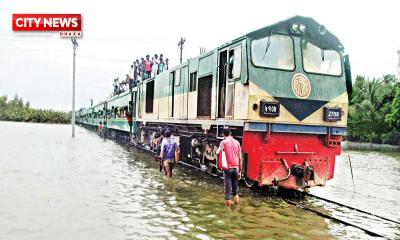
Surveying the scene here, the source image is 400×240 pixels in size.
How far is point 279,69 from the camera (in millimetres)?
9977

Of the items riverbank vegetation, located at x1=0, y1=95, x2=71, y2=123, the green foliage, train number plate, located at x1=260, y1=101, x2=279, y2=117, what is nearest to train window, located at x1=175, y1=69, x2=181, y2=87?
train number plate, located at x1=260, y1=101, x2=279, y2=117

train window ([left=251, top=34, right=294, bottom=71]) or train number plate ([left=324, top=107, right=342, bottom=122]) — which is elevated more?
train window ([left=251, top=34, right=294, bottom=71])

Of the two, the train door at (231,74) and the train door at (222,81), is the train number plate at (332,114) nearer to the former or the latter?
the train door at (231,74)

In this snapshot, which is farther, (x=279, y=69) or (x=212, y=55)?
(x=212, y=55)

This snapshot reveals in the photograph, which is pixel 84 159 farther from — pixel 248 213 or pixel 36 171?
pixel 248 213

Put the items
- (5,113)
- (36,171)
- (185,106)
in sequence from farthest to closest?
1. (5,113)
2. (185,106)
3. (36,171)

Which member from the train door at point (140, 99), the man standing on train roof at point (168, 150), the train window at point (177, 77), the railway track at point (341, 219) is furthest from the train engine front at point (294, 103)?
the train door at point (140, 99)

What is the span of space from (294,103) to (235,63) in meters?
1.69

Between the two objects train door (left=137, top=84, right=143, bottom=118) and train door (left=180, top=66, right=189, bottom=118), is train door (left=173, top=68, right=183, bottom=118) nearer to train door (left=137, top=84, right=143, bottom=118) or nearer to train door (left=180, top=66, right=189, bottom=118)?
train door (left=180, top=66, right=189, bottom=118)

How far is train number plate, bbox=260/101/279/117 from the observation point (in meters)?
9.53

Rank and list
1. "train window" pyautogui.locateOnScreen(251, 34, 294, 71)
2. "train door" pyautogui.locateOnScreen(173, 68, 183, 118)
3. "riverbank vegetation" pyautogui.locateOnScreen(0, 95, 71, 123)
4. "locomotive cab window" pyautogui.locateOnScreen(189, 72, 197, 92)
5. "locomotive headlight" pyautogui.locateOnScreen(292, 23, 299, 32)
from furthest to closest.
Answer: "riverbank vegetation" pyautogui.locateOnScreen(0, 95, 71, 123), "train door" pyautogui.locateOnScreen(173, 68, 183, 118), "locomotive cab window" pyautogui.locateOnScreen(189, 72, 197, 92), "locomotive headlight" pyautogui.locateOnScreen(292, 23, 299, 32), "train window" pyautogui.locateOnScreen(251, 34, 294, 71)

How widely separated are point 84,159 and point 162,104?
3.89 metres

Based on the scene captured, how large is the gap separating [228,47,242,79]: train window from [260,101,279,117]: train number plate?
101 cm

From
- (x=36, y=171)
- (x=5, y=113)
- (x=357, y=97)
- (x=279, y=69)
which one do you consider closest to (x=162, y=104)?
(x=36, y=171)
